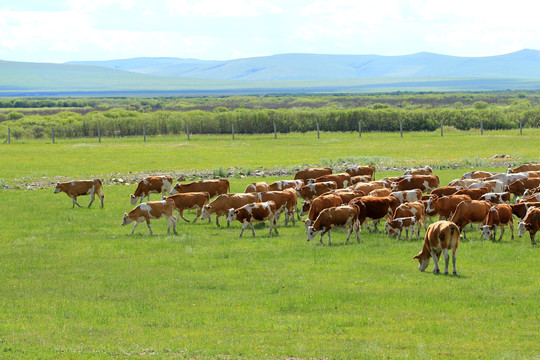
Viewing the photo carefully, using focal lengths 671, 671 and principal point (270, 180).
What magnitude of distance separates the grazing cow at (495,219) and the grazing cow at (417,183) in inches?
324

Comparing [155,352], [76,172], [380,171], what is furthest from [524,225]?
[76,172]

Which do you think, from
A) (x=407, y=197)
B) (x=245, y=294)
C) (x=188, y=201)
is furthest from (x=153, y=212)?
(x=407, y=197)

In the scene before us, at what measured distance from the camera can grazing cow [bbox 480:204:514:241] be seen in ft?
64.6

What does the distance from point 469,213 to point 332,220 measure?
411cm

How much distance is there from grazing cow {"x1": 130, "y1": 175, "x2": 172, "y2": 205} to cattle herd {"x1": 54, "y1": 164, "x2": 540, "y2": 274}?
4cm

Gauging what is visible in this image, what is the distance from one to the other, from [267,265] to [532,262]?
6676 millimetres

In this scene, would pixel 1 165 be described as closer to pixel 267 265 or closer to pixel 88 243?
pixel 88 243

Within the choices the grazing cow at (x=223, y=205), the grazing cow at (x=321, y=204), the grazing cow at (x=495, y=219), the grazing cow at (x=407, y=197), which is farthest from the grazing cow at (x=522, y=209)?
the grazing cow at (x=223, y=205)

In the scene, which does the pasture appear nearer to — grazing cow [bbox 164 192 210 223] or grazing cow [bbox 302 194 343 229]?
grazing cow [bbox 164 192 210 223]

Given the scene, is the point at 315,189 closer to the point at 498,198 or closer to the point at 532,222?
the point at 498,198

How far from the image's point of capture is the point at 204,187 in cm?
2780

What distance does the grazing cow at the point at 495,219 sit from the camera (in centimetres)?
1970

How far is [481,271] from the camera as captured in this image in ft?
52.9

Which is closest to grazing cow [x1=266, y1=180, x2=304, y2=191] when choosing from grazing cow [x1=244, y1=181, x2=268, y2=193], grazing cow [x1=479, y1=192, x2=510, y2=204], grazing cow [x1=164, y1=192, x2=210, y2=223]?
grazing cow [x1=244, y1=181, x2=268, y2=193]
